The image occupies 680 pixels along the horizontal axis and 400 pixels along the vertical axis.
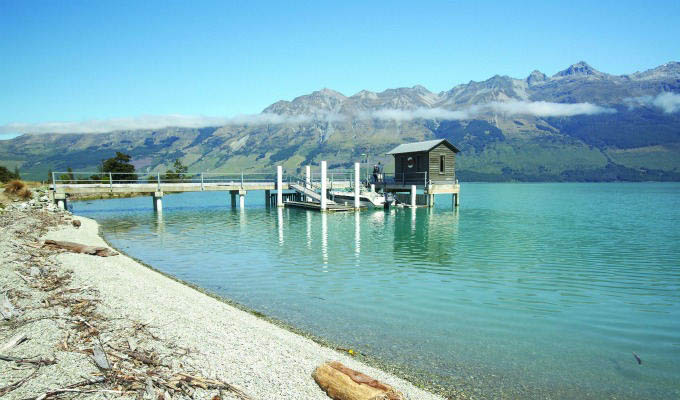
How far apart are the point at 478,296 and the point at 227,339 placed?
30.5 feet

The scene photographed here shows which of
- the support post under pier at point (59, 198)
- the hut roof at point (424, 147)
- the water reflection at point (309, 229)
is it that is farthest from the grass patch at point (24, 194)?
the hut roof at point (424, 147)

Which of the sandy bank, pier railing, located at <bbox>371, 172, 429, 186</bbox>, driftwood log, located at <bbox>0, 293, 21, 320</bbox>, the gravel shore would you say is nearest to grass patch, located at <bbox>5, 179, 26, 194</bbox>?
the gravel shore

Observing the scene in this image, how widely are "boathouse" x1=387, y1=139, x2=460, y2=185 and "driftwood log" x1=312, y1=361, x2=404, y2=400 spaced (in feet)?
154

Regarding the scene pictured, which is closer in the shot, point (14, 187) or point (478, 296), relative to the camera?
point (478, 296)

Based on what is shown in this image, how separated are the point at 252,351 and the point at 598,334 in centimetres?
921

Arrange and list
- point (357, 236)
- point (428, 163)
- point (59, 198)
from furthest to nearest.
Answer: point (428, 163) → point (59, 198) → point (357, 236)

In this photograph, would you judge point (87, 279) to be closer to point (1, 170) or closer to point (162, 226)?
point (162, 226)

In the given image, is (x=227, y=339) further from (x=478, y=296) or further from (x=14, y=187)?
(x=14, y=187)

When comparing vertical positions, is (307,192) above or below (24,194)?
below

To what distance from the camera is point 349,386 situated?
7.00 metres

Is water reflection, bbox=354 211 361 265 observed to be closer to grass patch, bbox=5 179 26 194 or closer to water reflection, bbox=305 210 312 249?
water reflection, bbox=305 210 312 249

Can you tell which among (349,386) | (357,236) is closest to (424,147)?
(357,236)

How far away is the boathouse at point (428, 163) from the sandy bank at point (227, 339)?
42.4 m

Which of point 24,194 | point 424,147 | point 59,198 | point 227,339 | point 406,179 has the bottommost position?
point 227,339
